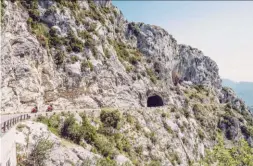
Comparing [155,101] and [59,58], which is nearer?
[59,58]

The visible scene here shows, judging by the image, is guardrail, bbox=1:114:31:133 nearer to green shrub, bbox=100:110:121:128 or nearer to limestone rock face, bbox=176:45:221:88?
green shrub, bbox=100:110:121:128

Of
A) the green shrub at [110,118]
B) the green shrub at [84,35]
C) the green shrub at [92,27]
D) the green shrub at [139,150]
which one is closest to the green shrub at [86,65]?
the green shrub at [84,35]

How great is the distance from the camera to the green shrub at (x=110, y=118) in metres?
55.0

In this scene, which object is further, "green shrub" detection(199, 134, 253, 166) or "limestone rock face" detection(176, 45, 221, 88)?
"limestone rock face" detection(176, 45, 221, 88)

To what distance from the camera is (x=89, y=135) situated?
45.7m

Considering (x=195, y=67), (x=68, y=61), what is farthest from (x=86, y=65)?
(x=195, y=67)

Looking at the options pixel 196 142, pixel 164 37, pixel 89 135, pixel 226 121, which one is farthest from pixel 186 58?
pixel 89 135

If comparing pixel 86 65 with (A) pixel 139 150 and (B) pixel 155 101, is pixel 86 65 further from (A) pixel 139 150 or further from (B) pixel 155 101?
(B) pixel 155 101

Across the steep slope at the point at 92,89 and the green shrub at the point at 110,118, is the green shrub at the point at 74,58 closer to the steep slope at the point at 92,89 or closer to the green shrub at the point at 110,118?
the steep slope at the point at 92,89

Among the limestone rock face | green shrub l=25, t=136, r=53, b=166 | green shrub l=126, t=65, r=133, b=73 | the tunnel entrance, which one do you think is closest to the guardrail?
green shrub l=25, t=136, r=53, b=166

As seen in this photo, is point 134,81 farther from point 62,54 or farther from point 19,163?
point 19,163

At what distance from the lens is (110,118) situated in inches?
2197

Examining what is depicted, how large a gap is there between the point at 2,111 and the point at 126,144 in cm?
2231

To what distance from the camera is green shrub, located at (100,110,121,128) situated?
55.0 meters
